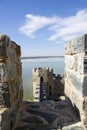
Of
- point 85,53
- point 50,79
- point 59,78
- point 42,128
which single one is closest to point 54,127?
point 42,128

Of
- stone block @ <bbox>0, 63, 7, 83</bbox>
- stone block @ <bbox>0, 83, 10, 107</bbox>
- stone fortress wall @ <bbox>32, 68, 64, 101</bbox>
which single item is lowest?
stone fortress wall @ <bbox>32, 68, 64, 101</bbox>

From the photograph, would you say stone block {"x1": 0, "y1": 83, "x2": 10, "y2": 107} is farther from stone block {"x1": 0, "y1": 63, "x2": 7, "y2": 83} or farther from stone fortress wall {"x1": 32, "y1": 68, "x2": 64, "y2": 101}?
stone fortress wall {"x1": 32, "y1": 68, "x2": 64, "y2": 101}

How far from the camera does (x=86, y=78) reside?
12.9 ft

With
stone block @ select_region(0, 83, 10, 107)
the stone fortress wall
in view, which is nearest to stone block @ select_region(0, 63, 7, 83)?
stone block @ select_region(0, 83, 10, 107)

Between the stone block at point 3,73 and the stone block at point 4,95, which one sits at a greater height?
the stone block at point 3,73

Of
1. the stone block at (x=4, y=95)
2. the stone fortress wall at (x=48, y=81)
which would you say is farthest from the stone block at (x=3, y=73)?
the stone fortress wall at (x=48, y=81)

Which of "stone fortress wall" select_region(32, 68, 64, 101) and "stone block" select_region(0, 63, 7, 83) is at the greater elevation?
"stone block" select_region(0, 63, 7, 83)

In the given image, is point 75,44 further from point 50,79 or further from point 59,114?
point 50,79

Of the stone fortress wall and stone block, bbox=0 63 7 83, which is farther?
the stone fortress wall

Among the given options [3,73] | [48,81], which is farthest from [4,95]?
[48,81]

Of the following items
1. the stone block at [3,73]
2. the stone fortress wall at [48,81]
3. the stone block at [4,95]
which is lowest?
the stone fortress wall at [48,81]

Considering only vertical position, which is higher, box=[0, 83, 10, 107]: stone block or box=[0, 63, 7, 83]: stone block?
box=[0, 63, 7, 83]: stone block

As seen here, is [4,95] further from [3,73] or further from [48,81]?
[48,81]

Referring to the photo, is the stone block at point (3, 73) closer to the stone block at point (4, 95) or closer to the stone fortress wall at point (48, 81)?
the stone block at point (4, 95)
